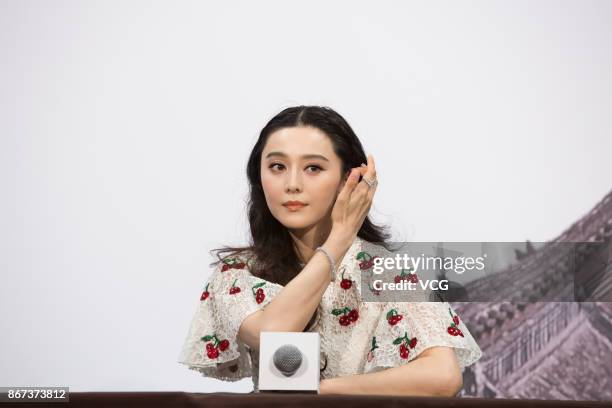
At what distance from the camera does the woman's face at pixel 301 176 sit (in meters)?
2.16

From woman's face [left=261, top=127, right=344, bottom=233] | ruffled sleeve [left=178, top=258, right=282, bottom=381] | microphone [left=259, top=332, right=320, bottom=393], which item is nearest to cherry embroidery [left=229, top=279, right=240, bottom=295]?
ruffled sleeve [left=178, top=258, right=282, bottom=381]

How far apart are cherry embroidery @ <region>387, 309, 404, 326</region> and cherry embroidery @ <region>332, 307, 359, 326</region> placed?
83 mm

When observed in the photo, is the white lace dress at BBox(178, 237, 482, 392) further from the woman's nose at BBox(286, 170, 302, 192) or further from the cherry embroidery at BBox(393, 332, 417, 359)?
the woman's nose at BBox(286, 170, 302, 192)

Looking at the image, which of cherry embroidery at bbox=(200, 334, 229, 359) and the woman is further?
cherry embroidery at bbox=(200, 334, 229, 359)

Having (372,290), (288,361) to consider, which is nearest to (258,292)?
(372,290)

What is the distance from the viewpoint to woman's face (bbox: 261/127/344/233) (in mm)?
2164

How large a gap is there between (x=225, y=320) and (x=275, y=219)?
13.7 inches

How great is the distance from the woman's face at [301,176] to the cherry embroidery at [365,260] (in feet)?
0.43

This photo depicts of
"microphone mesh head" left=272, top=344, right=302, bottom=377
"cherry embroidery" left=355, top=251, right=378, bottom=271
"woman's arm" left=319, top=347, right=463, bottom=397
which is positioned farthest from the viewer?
"cherry embroidery" left=355, top=251, right=378, bottom=271

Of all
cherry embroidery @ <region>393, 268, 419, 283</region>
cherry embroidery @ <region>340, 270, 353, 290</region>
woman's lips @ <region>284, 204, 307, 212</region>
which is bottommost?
cherry embroidery @ <region>340, 270, 353, 290</region>

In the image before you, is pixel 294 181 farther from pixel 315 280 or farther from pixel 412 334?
pixel 412 334

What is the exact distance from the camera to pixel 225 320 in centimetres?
209

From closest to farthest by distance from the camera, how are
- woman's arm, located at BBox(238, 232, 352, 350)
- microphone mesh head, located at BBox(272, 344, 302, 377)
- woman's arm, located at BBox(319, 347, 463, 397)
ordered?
microphone mesh head, located at BBox(272, 344, 302, 377) → woman's arm, located at BBox(319, 347, 463, 397) → woman's arm, located at BBox(238, 232, 352, 350)

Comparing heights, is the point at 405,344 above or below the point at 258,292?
below
